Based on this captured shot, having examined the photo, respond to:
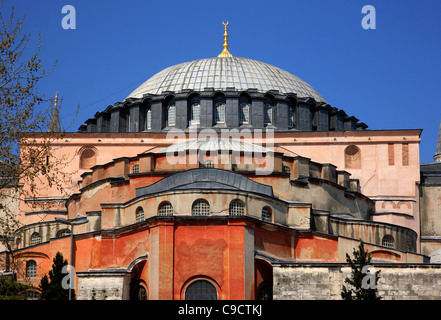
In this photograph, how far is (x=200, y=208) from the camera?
35.6 meters

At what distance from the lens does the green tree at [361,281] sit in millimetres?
30906

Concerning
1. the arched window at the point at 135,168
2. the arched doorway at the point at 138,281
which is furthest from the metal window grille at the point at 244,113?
the arched doorway at the point at 138,281

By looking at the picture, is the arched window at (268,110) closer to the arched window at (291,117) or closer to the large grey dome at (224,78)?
the arched window at (291,117)

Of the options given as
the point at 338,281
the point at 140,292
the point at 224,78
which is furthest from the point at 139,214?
the point at 224,78

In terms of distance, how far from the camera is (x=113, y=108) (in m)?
52.1

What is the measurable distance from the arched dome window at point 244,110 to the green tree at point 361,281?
1758 cm

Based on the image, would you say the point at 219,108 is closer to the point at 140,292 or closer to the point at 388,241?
the point at 388,241

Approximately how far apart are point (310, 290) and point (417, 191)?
1406cm

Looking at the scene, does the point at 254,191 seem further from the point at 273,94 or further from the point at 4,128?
the point at 4,128

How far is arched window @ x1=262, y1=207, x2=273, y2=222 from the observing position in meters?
36.6

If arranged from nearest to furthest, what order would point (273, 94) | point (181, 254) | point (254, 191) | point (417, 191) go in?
point (181, 254) → point (254, 191) → point (417, 191) → point (273, 94)

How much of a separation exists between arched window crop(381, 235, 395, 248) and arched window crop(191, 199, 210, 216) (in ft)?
28.9

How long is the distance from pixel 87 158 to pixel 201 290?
53.4 ft

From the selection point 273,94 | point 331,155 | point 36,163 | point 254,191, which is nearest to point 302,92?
point 273,94
